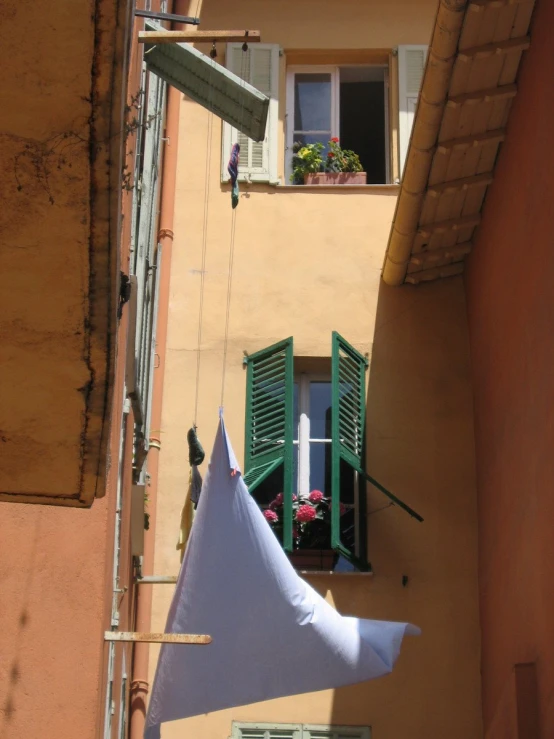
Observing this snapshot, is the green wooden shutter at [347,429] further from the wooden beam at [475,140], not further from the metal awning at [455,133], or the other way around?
the wooden beam at [475,140]

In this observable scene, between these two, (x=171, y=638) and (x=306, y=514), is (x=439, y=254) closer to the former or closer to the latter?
(x=306, y=514)

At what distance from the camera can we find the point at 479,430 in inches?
390

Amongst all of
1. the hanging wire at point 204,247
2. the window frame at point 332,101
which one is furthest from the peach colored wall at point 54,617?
the window frame at point 332,101

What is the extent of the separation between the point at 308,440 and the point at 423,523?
1.11 metres

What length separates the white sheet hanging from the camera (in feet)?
24.6

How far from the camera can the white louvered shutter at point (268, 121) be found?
11273 mm

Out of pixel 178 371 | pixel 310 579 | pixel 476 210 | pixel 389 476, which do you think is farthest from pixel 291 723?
pixel 476 210

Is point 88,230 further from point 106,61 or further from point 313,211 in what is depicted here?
point 313,211

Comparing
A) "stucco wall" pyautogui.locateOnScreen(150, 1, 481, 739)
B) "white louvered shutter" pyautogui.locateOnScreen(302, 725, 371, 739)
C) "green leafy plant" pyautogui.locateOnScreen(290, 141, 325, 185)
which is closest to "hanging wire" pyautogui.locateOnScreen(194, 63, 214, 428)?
"stucco wall" pyautogui.locateOnScreen(150, 1, 481, 739)

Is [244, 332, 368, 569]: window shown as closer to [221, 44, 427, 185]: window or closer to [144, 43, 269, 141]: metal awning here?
[221, 44, 427, 185]: window

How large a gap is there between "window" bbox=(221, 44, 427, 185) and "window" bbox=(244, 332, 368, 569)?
6.32ft

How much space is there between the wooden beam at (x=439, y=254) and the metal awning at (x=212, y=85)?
10.2 feet

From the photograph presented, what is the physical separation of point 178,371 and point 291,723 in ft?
8.93

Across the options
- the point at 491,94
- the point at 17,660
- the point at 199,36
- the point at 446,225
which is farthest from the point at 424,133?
the point at 17,660
